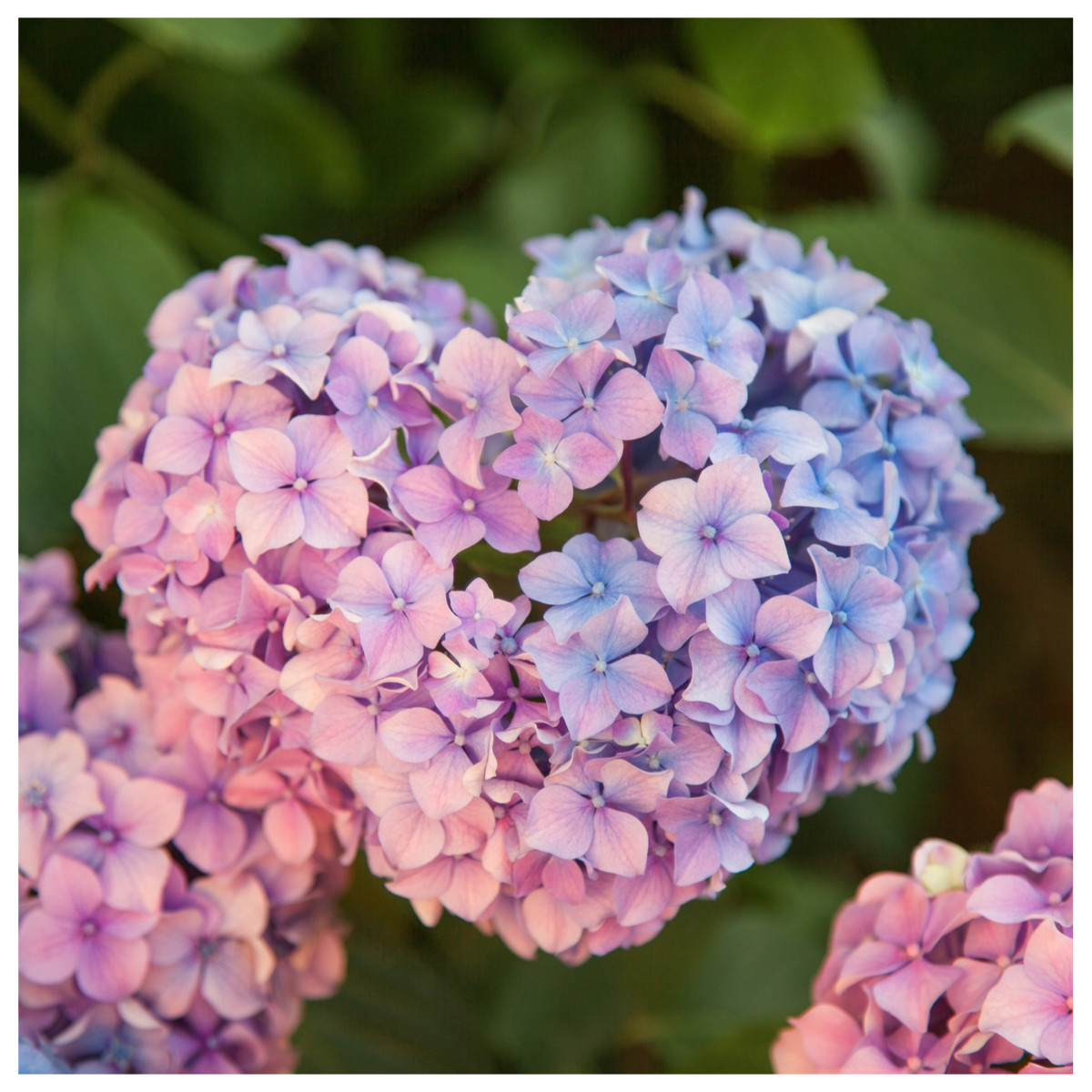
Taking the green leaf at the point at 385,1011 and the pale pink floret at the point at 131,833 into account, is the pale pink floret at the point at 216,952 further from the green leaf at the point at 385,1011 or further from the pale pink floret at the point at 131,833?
the green leaf at the point at 385,1011

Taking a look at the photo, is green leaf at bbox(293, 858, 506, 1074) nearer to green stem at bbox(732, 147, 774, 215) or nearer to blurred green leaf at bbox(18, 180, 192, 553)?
blurred green leaf at bbox(18, 180, 192, 553)

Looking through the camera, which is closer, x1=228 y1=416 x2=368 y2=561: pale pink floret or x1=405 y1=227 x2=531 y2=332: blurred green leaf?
x1=228 y1=416 x2=368 y2=561: pale pink floret

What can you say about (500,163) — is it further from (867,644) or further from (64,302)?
(867,644)

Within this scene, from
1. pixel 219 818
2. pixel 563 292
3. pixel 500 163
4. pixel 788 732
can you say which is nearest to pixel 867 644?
pixel 788 732

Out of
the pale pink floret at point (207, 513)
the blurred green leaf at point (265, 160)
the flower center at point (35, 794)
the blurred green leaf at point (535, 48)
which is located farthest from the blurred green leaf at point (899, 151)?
the flower center at point (35, 794)

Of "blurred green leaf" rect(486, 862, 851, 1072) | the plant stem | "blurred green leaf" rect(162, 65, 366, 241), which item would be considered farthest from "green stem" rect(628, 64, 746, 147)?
"blurred green leaf" rect(486, 862, 851, 1072)
